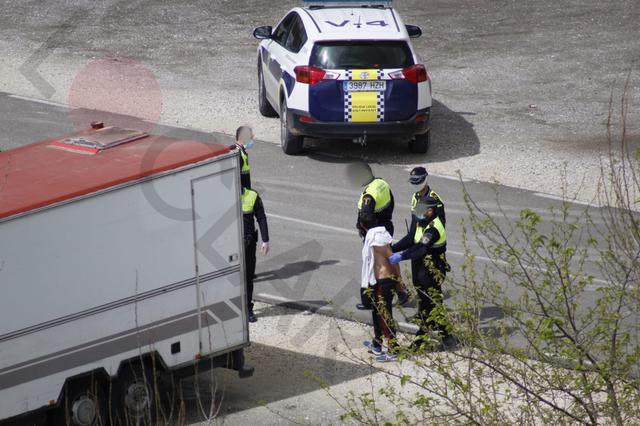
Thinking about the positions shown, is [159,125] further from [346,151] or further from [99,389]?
[99,389]

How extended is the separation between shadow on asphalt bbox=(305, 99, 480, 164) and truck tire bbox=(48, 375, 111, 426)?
982 centimetres

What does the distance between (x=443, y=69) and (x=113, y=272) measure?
54.4ft

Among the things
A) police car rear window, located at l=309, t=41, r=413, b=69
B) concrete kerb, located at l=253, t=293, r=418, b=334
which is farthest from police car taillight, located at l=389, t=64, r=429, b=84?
concrete kerb, located at l=253, t=293, r=418, b=334

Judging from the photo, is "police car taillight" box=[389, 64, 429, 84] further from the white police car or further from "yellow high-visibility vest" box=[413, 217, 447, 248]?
"yellow high-visibility vest" box=[413, 217, 447, 248]

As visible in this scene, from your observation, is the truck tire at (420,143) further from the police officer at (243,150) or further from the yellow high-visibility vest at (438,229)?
the yellow high-visibility vest at (438,229)

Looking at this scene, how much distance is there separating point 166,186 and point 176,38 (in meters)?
18.6

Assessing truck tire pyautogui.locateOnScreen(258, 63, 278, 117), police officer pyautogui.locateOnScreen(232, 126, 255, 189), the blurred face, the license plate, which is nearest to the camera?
police officer pyautogui.locateOnScreen(232, 126, 255, 189)

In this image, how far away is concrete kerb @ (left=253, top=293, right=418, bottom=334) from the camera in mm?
13742

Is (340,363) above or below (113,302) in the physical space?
below

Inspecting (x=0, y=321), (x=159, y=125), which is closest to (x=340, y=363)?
(x=0, y=321)

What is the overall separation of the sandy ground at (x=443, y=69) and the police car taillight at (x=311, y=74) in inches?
71.0

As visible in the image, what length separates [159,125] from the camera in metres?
22.5

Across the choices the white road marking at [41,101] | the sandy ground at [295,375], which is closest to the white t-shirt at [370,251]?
the sandy ground at [295,375]

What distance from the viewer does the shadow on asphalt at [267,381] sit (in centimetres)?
1218
